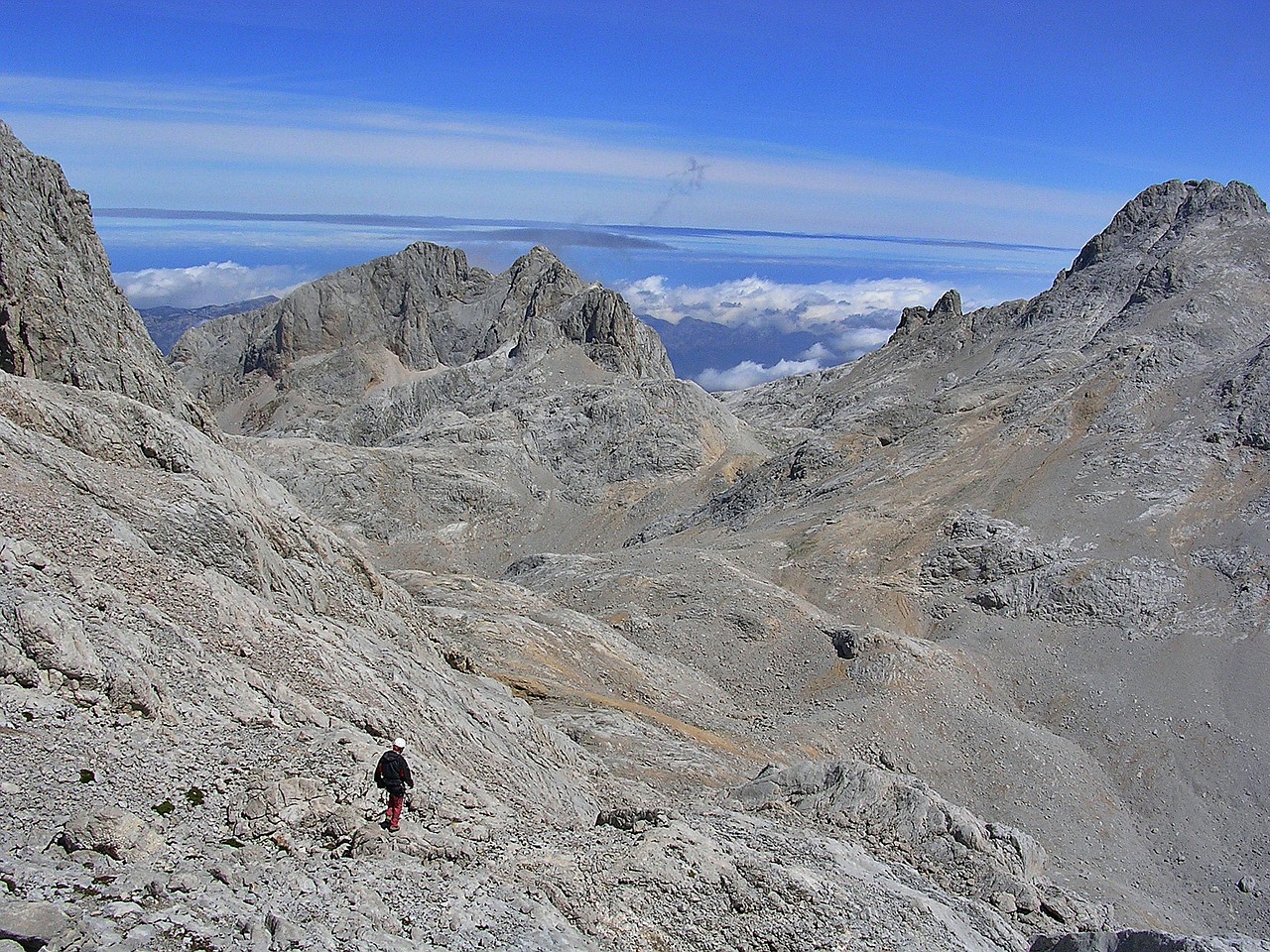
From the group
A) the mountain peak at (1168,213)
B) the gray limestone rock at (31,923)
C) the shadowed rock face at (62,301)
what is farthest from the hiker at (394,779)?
the mountain peak at (1168,213)

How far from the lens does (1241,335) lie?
73.6 meters

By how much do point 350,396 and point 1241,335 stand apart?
296 ft

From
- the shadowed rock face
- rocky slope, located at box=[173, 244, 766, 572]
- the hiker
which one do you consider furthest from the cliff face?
the hiker

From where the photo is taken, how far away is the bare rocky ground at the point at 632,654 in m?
13.9

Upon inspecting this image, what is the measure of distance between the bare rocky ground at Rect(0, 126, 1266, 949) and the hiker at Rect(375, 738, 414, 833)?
0.34 m

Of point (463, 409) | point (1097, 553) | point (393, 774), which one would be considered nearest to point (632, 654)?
point (393, 774)

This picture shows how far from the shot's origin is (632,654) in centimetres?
4162

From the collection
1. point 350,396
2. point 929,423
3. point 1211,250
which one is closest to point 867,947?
point 929,423

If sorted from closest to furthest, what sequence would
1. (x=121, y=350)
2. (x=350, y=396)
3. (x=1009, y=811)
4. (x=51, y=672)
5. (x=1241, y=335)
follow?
(x=51, y=672) → (x=121, y=350) → (x=1009, y=811) → (x=1241, y=335) → (x=350, y=396)

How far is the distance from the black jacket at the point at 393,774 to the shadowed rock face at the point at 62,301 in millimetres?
A: 21592

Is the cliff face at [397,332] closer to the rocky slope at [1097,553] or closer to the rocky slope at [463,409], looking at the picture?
the rocky slope at [463,409]

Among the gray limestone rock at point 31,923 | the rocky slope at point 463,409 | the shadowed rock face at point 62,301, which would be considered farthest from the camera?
the rocky slope at point 463,409

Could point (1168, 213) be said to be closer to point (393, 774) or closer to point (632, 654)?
point (632, 654)

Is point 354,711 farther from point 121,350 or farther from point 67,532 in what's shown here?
point 121,350
